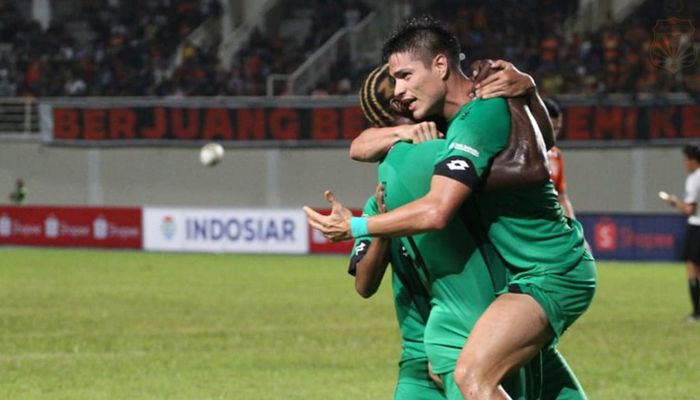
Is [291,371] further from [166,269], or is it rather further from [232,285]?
[166,269]

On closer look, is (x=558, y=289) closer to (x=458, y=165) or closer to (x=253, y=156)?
(x=458, y=165)

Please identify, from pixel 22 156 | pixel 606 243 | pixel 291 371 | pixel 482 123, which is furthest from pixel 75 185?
pixel 482 123

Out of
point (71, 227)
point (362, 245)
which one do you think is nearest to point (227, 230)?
point (71, 227)

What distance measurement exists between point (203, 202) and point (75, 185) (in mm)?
3834

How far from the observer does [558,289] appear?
6.11 metres

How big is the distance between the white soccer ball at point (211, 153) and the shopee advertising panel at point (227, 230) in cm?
395

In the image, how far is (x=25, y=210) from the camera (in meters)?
37.4

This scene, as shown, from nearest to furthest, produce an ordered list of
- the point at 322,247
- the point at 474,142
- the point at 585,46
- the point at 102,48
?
the point at 474,142 < the point at 322,247 < the point at 585,46 < the point at 102,48

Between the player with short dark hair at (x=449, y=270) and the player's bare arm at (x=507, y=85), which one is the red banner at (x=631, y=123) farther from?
the player with short dark hair at (x=449, y=270)

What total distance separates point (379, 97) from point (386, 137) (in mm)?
197

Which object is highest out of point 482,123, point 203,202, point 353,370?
point 482,123

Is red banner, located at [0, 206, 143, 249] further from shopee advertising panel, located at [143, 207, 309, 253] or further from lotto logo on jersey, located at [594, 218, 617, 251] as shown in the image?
lotto logo on jersey, located at [594, 218, 617, 251]
